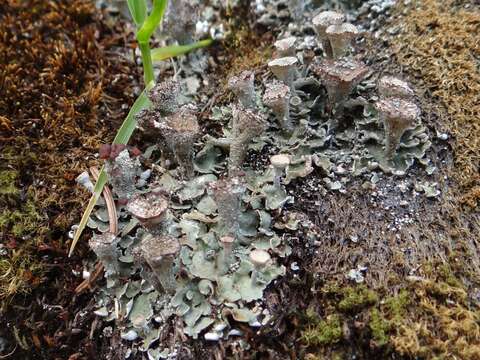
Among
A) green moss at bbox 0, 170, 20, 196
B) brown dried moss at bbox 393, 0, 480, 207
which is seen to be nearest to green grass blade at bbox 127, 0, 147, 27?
green moss at bbox 0, 170, 20, 196

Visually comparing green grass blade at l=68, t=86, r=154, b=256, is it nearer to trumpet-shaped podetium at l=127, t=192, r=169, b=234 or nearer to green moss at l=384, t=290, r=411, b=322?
trumpet-shaped podetium at l=127, t=192, r=169, b=234

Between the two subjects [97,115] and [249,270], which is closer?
[249,270]

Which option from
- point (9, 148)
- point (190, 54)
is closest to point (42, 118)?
point (9, 148)

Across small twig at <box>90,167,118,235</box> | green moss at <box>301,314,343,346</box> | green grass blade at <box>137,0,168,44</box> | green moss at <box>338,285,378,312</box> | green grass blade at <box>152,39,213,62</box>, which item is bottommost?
green moss at <box>301,314,343,346</box>

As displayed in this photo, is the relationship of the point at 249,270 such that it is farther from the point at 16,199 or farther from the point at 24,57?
the point at 24,57

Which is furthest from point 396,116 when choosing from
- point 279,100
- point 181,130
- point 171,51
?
point 171,51

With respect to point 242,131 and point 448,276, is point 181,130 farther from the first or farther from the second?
point 448,276
